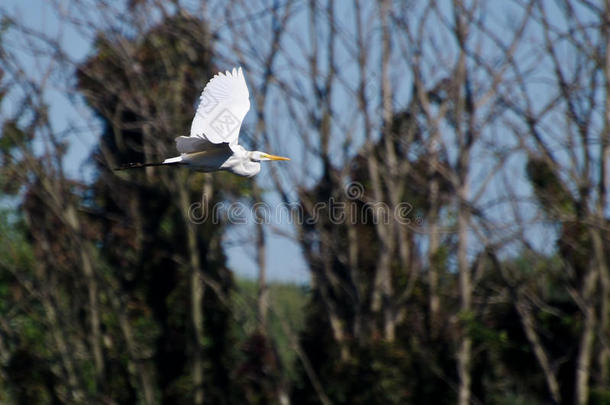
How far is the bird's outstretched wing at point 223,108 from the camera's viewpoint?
8.68 metres

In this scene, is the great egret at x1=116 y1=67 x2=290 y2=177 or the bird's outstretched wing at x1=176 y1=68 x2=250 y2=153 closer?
the great egret at x1=116 y1=67 x2=290 y2=177

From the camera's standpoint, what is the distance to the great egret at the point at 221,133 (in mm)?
8219

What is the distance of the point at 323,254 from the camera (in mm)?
16766

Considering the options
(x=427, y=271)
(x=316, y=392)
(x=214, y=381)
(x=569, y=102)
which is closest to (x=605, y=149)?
(x=569, y=102)

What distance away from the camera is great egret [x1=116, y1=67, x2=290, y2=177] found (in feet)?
27.0

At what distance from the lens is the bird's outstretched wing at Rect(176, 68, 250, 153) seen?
8.68m

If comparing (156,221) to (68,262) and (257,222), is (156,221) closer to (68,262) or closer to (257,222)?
(68,262)

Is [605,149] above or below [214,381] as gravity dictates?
above

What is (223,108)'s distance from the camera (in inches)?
351

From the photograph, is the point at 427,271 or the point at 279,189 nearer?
the point at 279,189

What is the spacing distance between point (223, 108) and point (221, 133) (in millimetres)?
378

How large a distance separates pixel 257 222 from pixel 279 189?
635 mm

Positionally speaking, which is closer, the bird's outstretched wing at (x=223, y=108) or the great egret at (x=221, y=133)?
the great egret at (x=221, y=133)

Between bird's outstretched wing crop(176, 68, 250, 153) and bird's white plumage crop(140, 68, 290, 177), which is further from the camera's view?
bird's outstretched wing crop(176, 68, 250, 153)
